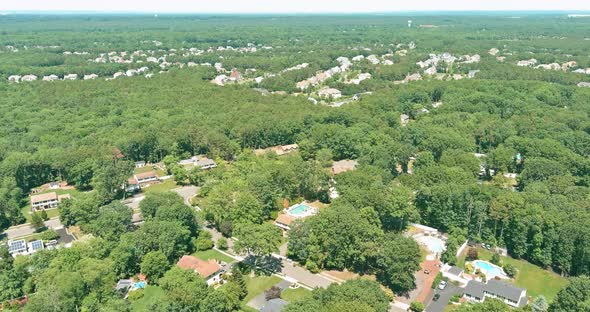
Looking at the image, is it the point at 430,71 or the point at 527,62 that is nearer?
the point at 430,71

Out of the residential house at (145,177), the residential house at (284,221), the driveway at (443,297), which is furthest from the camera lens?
the residential house at (145,177)

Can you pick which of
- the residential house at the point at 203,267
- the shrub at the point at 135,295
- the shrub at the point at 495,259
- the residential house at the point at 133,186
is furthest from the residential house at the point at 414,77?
the shrub at the point at 135,295

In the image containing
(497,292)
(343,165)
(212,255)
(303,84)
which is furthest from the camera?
(303,84)

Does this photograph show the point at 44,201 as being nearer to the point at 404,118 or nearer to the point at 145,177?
the point at 145,177

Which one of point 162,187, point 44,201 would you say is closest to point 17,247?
point 44,201

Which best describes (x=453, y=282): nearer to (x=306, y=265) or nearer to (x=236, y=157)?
(x=306, y=265)

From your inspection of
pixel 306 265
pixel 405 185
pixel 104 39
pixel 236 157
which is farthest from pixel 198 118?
pixel 104 39

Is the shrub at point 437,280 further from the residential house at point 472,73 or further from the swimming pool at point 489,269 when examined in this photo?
the residential house at point 472,73
